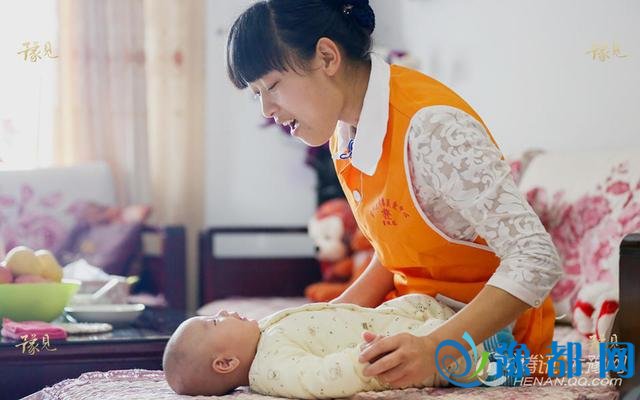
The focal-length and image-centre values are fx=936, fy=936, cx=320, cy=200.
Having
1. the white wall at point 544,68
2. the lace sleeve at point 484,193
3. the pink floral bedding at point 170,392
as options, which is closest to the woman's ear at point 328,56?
the lace sleeve at point 484,193

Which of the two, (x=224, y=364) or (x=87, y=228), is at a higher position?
(x=224, y=364)

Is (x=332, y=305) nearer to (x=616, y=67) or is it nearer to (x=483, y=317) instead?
(x=483, y=317)

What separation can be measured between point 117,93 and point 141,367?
2257 mm

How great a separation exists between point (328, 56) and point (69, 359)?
77 centimetres

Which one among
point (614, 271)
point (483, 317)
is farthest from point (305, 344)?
point (614, 271)

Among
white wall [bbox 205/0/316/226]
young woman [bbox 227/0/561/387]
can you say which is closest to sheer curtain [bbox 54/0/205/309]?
white wall [bbox 205/0/316/226]

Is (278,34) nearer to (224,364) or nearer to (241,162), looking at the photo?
(224,364)

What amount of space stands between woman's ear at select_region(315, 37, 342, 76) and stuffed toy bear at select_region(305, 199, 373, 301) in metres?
1.83

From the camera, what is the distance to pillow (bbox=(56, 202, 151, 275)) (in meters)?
3.40

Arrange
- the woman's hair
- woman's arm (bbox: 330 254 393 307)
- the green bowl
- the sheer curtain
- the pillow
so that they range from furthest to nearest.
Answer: the sheer curtain < the pillow < the green bowl < woman's arm (bbox: 330 254 393 307) < the woman's hair

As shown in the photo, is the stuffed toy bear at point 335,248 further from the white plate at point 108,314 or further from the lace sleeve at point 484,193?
the lace sleeve at point 484,193

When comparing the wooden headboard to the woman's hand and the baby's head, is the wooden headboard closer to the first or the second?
the baby's head

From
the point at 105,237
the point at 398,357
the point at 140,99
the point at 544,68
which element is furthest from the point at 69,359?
the point at 140,99

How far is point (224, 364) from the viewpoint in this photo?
1290 mm
